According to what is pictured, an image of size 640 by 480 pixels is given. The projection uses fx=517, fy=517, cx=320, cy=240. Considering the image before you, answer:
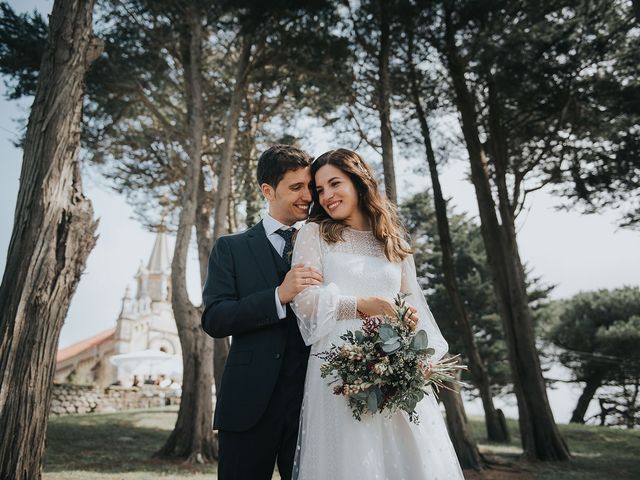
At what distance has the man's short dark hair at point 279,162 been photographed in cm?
271

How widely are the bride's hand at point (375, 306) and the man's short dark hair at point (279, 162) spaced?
2.77 ft

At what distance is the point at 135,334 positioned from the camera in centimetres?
4034

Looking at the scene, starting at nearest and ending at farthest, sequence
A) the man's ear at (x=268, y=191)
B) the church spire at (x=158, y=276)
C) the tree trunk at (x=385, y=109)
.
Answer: the man's ear at (x=268, y=191) → the tree trunk at (x=385, y=109) → the church spire at (x=158, y=276)

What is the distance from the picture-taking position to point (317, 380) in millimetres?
2229

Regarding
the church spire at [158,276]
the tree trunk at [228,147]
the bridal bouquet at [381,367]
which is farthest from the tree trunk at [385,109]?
the church spire at [158,276]

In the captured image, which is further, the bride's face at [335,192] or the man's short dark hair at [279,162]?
the man's short dark hair at [279,162]

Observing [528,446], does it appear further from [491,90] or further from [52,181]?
[52,181]

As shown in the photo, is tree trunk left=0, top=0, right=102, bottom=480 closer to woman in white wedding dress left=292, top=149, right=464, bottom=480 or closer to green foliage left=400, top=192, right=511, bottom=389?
woman in white wedding dress left=292, top=149, right=464, bottom=480

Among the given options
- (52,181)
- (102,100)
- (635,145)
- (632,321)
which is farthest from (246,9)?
(632,321)

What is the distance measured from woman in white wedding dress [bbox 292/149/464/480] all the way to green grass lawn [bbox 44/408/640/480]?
580 cm

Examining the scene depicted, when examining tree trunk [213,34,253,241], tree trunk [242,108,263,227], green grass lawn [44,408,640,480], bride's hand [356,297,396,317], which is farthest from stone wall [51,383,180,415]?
bride's hand [356,297,396,317]

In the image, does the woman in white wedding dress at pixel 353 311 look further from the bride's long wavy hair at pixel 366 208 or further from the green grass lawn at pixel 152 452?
the green grass lawn at pixel 152 452

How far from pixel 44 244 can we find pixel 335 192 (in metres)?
3.35

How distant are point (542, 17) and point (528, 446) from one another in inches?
322
